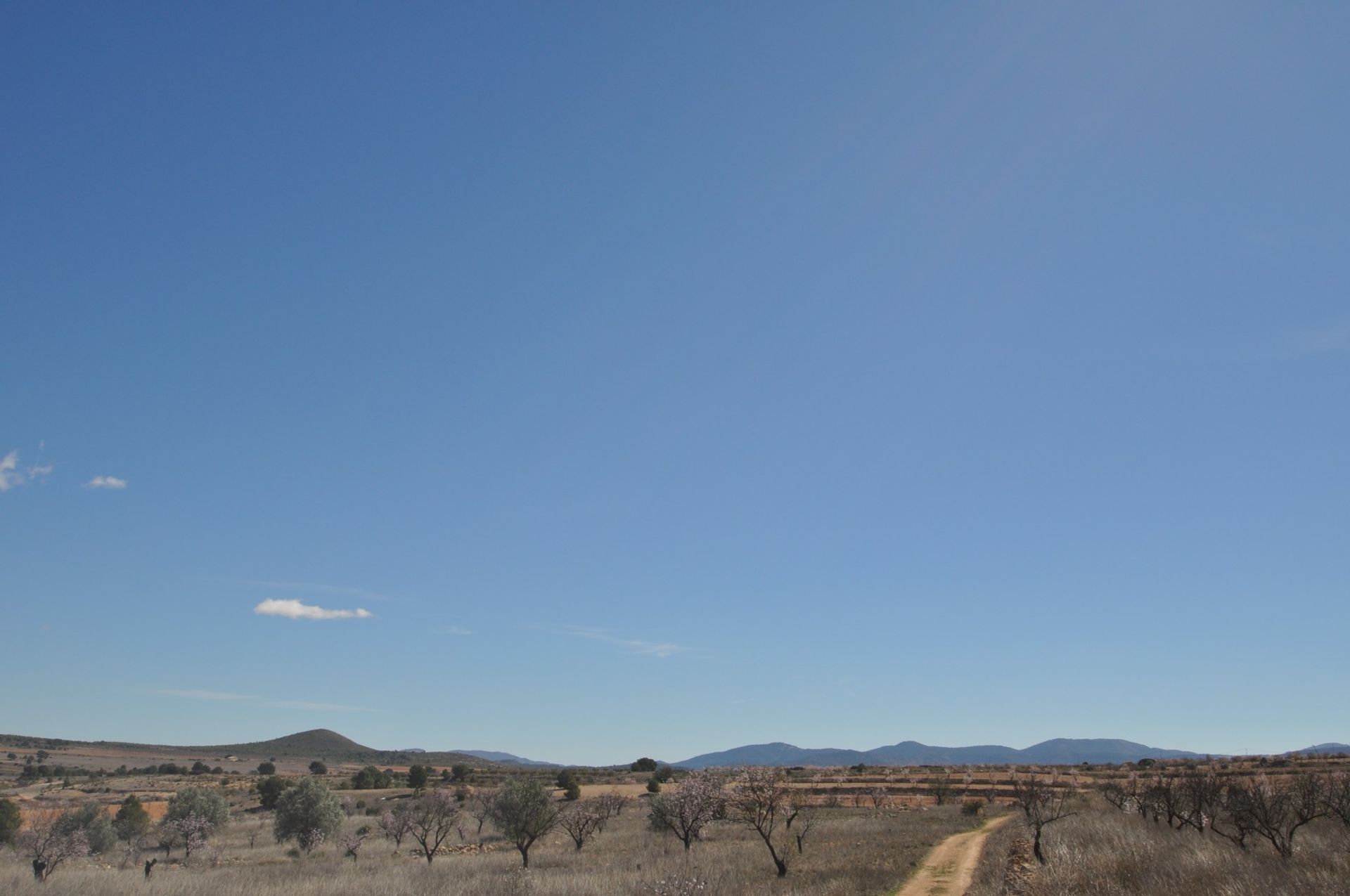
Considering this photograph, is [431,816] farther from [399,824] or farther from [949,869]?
[949,869]

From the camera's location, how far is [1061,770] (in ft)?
361

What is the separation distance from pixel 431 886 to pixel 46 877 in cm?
2154

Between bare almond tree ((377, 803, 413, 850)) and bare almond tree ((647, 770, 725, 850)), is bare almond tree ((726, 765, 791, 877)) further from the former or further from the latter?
bare almond tree ((377, 803, 413, 850))

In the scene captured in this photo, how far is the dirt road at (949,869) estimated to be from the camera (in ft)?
95.7

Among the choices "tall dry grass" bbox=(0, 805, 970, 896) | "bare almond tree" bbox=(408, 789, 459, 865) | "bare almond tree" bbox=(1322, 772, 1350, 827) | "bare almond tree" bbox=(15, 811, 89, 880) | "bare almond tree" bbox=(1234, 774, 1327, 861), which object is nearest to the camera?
"bare almond tree" bbox=(1234, 774, 1327, 861)

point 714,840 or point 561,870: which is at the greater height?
point 561,870

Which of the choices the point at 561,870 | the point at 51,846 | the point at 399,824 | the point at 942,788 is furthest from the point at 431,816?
the point at 942,788

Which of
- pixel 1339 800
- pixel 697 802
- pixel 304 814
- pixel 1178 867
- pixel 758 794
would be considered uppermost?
pixel 1339 800

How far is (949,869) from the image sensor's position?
34469mm

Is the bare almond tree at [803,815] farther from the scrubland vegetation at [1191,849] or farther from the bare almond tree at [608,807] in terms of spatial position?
the bare almond tree at [608,807]

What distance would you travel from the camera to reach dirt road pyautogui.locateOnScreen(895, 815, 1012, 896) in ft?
95.7

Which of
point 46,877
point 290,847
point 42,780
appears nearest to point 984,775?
point 290,847

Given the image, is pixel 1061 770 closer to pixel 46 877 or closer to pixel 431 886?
pixel 431 886

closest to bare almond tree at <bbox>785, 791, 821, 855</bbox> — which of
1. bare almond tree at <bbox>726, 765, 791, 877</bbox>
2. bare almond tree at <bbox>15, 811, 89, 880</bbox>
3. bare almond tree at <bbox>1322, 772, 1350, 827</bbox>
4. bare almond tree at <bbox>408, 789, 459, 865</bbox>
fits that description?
bare almond tree at <bbox>726, 765, 791, 877</bbox>
